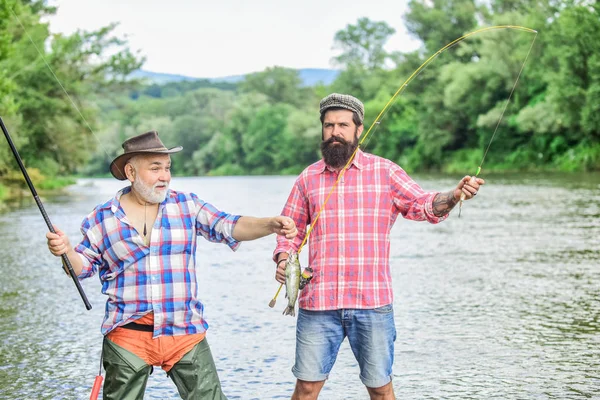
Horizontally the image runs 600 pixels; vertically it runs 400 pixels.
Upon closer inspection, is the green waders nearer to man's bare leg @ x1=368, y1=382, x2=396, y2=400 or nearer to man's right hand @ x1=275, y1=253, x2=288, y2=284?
man's right hand @ x1=275, y1=253, x2=288, y2=284

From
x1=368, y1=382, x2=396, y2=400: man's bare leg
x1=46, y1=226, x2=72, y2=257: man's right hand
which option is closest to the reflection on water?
x1=368, y1=382, x2=396, y2=400: man's bare leg

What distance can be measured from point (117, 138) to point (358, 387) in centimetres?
9386

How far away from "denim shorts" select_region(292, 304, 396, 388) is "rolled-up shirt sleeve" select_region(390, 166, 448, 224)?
0.54 meters

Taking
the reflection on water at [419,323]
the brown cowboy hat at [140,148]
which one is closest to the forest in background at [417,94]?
the reflection on water at [419,323]

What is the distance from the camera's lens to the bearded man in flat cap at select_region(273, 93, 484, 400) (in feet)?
15.4

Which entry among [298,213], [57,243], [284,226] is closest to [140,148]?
[57,243]

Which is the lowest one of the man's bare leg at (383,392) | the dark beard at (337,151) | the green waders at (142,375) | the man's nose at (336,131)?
the man's bare leg at (383,392)

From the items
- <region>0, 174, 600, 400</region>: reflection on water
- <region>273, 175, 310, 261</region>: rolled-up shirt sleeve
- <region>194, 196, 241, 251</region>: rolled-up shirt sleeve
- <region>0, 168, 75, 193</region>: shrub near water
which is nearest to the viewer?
<region>194, 196, 241, 251</region>: rolled-up shirt sleeve

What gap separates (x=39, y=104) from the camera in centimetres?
4456

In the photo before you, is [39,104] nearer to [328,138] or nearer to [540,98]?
[540,98]

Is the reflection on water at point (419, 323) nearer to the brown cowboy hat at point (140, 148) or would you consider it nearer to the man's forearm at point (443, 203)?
the man's forearm at point (443, 203)

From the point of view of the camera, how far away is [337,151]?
4758 mm

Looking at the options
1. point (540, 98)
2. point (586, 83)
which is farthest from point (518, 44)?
point (586, 83)

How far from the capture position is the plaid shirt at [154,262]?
4422mm
